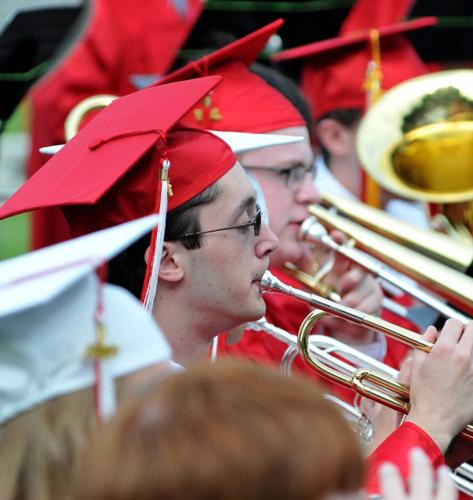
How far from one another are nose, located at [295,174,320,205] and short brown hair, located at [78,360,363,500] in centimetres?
220

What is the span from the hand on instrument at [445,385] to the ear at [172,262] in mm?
539

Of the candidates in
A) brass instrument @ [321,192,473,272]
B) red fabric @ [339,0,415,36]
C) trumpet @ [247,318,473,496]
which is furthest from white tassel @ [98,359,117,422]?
red fabric @ [339,0,415,36]

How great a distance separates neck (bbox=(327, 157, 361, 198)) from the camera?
15.6ft

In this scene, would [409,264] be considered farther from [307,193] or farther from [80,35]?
[80,35]

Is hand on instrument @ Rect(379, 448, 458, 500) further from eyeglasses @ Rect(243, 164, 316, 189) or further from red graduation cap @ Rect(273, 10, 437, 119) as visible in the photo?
red graduation cap @ Rect(273, 10, 437, 119)

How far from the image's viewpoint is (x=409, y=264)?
132 inches

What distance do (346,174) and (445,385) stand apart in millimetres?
2474

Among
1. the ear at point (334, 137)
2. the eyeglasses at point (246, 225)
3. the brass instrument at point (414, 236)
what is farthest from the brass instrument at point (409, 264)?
the ear at point (334, 137)

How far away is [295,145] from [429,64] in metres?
2.66

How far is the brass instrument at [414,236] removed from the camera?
3.39 m

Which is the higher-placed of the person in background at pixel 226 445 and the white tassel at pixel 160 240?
the person in background at pixel 226 445

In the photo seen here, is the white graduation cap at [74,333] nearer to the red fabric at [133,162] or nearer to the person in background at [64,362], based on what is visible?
the person in background at [64,362]

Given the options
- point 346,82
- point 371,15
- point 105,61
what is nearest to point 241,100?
point 346,82

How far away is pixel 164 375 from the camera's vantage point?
1531 millimetres
